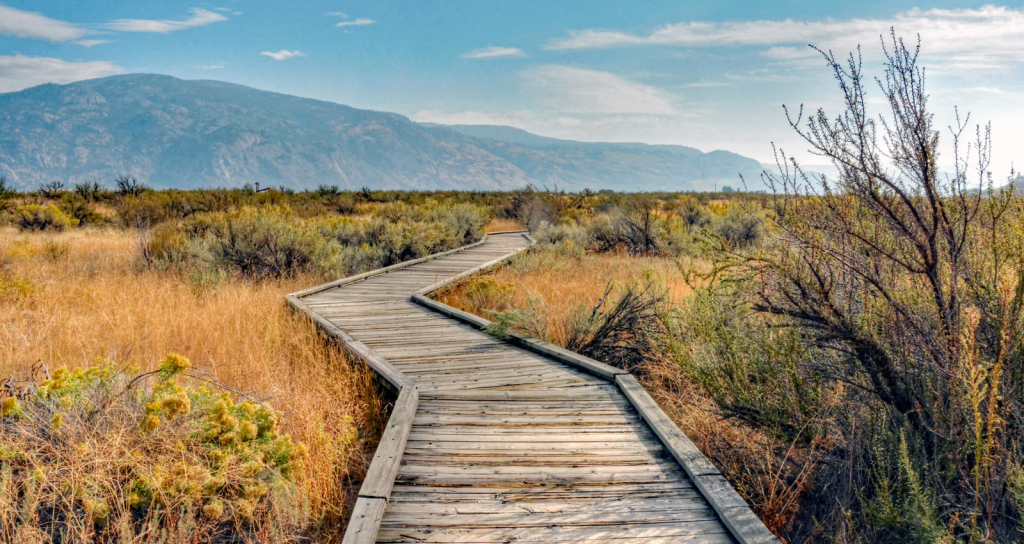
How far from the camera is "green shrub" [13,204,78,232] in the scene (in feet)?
53.9

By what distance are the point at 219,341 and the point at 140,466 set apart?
3.85 metres

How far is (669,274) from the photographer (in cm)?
1097

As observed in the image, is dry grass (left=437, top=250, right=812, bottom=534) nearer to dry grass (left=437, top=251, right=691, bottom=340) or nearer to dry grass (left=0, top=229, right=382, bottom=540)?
dry grass (left=437, top=251, right=691, bottom=340)

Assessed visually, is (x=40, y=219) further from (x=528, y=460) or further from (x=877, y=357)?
(x=877, y=357)

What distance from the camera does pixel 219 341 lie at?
21.1 feet

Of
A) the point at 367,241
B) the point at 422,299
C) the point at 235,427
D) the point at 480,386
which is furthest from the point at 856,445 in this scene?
the point at 367,241

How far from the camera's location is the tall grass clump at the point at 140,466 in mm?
2730

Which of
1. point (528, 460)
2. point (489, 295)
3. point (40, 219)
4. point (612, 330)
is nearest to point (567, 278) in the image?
point (489, 295)

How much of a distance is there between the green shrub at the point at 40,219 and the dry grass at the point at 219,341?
8.20 m

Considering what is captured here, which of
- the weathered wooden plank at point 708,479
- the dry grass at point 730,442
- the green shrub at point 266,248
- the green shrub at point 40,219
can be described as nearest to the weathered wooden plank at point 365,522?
the weathered wooden plank at point 708,479

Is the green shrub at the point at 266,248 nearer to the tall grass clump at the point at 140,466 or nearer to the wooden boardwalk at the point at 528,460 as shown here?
the wooden boardwalk at the point at 528,460

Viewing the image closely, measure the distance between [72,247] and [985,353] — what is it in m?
14.9

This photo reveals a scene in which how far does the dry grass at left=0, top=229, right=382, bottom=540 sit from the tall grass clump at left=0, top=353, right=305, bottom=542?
1.38ft

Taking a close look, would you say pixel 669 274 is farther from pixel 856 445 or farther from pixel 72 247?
pixel 72 247
